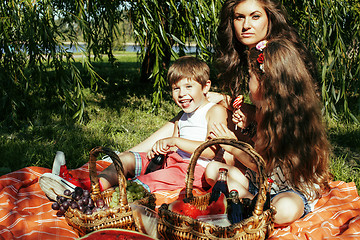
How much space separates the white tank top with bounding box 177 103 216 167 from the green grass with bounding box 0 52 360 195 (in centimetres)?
80

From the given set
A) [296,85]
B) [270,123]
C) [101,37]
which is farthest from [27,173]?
[101,37]

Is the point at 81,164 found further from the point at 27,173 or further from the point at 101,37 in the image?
the point at 101,37

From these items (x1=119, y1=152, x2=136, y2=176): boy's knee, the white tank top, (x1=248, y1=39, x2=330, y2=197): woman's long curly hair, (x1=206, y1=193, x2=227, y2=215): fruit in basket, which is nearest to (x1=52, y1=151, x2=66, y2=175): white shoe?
(x1=119, y1=152, x2=136, y2=176): boy's knee

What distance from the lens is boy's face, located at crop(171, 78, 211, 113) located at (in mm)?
2404

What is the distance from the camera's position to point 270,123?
186cm

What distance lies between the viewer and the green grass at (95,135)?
2699mm

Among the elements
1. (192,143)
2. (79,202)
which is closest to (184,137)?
(192,143)

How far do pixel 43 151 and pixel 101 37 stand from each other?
84.5 inches

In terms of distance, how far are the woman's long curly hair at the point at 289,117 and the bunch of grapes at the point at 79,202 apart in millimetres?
940

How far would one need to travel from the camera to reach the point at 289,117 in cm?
183

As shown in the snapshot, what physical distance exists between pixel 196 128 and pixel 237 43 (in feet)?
2.28

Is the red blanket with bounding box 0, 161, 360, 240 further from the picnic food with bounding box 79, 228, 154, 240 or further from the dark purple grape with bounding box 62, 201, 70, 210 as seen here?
the picnic food with bounding box 79, 228, 154, 240

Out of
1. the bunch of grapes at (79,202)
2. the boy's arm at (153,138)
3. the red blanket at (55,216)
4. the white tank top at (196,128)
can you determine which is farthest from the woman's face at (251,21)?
the bunch of grapes at (79,202)

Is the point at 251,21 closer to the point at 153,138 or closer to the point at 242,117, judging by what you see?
the point at 242,117
